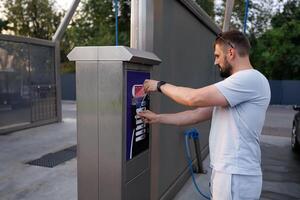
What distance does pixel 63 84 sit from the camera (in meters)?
20.0

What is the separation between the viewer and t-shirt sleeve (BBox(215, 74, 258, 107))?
182cm

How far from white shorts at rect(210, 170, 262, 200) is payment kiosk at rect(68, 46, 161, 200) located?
61cm

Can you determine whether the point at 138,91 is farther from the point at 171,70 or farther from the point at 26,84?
the point at 26,84

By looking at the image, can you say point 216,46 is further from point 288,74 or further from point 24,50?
point 288,74

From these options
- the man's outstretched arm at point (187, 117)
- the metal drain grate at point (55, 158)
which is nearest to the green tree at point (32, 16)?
the metal drain grate at point (55, 158)

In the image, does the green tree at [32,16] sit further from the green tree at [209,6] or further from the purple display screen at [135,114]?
the purple display screen at [135,114]

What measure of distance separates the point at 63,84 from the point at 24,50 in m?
11.8

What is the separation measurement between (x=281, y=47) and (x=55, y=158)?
16107mm

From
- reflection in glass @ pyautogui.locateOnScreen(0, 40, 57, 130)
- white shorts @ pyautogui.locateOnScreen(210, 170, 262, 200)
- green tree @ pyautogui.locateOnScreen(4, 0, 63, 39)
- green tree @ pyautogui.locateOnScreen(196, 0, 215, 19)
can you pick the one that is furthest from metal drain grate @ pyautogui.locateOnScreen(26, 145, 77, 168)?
green tree @ pyautogui.locateOnScreen(4, 0, 63, 39)

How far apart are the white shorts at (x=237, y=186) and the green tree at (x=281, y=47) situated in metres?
17.4

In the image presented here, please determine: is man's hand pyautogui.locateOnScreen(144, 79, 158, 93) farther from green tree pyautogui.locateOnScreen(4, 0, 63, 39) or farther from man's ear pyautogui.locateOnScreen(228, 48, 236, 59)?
green tree pyautogui.locateOnScreen(4, 0, 63, 39)

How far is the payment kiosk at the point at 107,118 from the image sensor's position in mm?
1937

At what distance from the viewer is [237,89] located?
5.98ft

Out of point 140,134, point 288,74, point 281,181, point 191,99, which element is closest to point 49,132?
point 281,181
